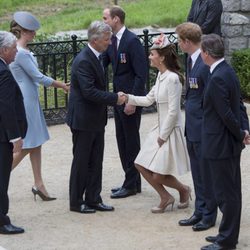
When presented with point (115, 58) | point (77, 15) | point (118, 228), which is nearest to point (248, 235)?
point (118, 228)

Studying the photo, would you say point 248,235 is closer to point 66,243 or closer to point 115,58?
point 66,243

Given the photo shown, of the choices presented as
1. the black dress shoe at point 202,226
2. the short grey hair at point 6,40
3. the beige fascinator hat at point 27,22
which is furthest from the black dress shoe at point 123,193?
the short grey hair at point 6,40

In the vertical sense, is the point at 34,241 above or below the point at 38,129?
below

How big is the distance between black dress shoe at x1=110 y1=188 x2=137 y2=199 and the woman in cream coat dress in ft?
1.91

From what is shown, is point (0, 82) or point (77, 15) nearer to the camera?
point (0, 82)

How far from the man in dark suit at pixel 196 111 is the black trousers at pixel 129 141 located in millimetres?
1158

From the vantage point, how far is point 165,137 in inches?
318

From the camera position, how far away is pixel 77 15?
69.6ft

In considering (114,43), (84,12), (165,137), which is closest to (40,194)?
(165,137)

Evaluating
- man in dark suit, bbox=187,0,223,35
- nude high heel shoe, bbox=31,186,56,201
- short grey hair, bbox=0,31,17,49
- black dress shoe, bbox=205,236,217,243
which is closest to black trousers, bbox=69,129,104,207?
nude high heel shoe, bbox=31,186,56,201

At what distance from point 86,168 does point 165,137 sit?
2.55 feet

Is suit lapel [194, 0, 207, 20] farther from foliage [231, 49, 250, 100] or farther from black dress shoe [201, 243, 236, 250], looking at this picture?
black dress shoe [201, 243, 236, 250]

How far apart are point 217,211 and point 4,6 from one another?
16096 millimetres

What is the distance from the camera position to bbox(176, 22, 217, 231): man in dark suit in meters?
7.52
